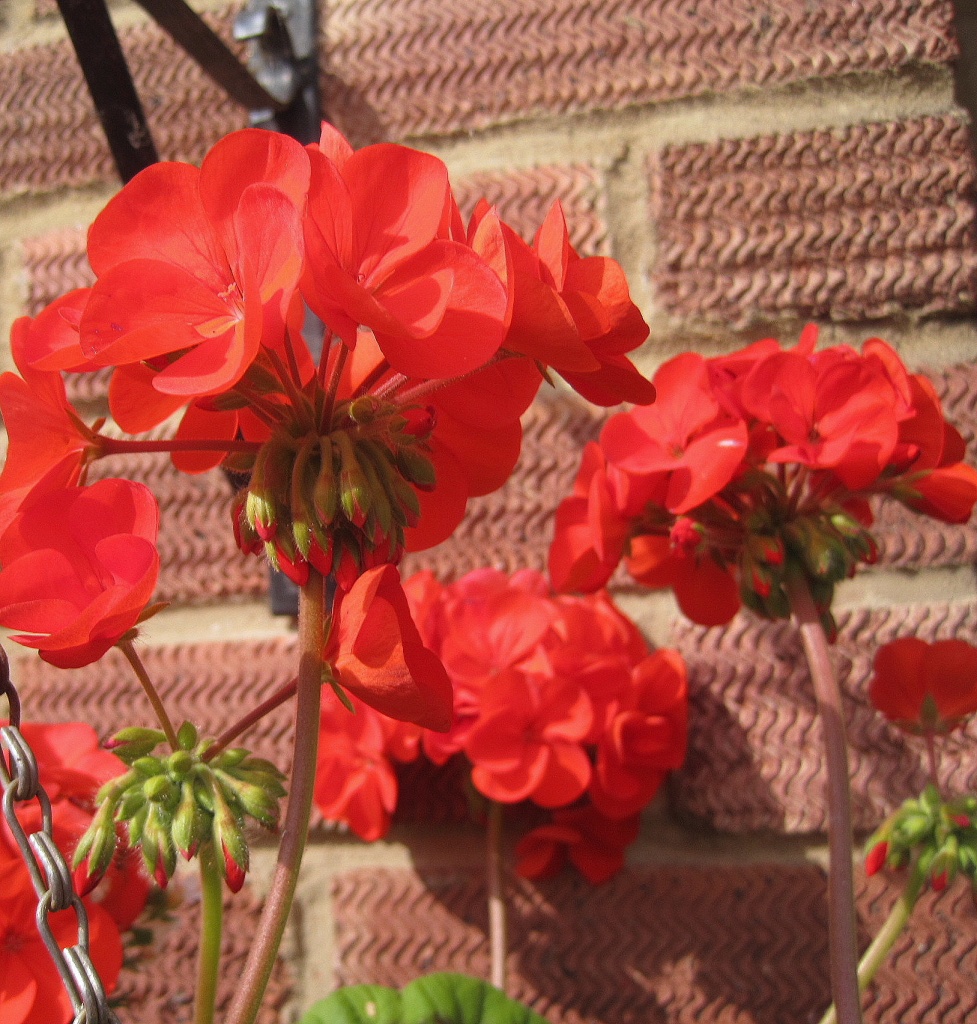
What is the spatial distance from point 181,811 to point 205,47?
21.5 inches

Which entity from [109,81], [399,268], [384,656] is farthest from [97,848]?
[109,81]

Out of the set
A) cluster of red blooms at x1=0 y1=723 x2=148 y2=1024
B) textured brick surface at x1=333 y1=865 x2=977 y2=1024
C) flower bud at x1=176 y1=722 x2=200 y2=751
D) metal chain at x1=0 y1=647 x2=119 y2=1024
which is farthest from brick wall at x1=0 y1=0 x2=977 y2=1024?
metal chain at x1=0 y1=647 x2=119 y2=1024

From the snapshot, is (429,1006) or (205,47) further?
(205,47)

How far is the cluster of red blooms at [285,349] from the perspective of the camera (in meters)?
0.30

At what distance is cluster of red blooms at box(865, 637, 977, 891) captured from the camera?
0.50 metres

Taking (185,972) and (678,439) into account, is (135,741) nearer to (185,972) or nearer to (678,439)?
(678,439)

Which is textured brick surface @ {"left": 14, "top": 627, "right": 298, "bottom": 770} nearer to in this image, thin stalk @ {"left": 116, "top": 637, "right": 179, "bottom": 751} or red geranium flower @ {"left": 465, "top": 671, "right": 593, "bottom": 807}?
red geranium flower @ {"left": 465, "top": 671, "right": 593, "bottom": 807}

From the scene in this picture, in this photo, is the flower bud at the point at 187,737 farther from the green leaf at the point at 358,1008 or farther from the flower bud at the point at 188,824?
the green leaf at the point at 358,1008

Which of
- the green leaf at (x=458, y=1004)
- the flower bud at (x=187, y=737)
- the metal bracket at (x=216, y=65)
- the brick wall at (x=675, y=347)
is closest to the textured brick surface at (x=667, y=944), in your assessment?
the brick wall at (x=675, y=347)

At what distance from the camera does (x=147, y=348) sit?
0.30 m

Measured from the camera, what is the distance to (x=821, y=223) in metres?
0.72

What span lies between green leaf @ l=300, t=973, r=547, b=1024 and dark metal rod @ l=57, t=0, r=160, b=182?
541 mm

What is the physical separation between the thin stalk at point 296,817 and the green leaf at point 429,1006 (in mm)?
256

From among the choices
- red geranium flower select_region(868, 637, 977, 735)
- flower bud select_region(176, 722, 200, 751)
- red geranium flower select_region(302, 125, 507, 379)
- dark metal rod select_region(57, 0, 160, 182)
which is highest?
dark metal rod select_region(57, 0, 160, 182)
